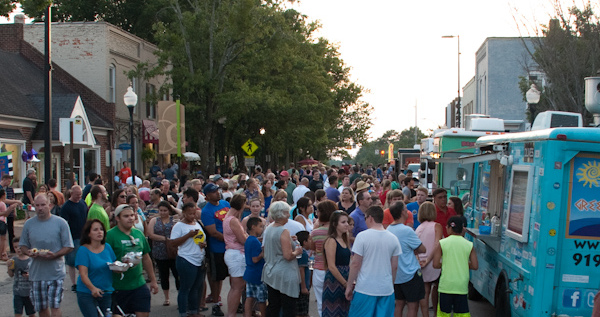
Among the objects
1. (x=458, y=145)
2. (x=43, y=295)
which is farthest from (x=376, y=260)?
(x=458, y=145)

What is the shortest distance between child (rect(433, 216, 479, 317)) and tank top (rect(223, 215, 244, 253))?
261cm

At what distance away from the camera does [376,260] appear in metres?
7.35

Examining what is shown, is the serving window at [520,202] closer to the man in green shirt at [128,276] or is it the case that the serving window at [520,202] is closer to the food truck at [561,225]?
the food truck at [561,225]

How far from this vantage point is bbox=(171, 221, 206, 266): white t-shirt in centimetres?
952

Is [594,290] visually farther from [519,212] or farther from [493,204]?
[493,204]

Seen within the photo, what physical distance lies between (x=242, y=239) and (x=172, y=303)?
8.77 feet

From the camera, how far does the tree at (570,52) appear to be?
22031mm

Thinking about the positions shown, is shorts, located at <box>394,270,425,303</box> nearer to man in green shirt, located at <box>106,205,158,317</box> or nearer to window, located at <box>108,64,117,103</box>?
man in green shirt, located at <box>106,205,158,317</box>

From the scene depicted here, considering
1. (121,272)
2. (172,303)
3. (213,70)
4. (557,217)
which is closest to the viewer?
(557,217)

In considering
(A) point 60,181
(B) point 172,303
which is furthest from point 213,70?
(B) point 172,303

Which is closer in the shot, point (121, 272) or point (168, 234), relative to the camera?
point (121, 272)

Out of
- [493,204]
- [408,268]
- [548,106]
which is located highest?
[548,106]

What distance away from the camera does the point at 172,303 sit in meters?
11.3

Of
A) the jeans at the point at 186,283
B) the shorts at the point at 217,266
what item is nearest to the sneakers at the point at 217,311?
the shorts at the point at 217,266
